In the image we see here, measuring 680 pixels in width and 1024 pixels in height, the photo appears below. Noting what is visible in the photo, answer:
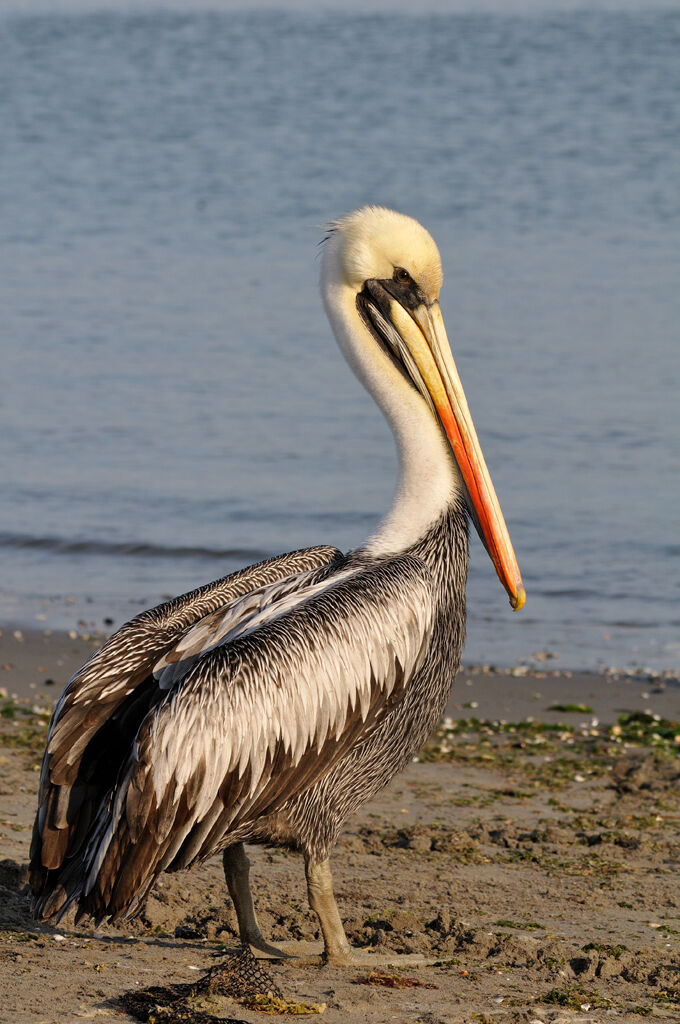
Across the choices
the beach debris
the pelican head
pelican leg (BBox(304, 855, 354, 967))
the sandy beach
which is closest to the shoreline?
the sandy beach

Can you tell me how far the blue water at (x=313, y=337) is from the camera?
34.1 feet

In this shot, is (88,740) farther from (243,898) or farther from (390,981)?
(390,981)

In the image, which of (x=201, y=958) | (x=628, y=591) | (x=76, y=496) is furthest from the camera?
(x=76, y=496)

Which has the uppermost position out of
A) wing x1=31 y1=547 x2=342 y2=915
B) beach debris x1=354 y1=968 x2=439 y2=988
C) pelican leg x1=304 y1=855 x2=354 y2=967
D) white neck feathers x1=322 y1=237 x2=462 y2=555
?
white neck feathers x1=322 y1=237 x2=462 y2=555

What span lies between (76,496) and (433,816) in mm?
6766

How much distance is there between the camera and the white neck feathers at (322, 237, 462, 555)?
4441 mm

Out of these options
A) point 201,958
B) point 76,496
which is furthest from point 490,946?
point 76,496

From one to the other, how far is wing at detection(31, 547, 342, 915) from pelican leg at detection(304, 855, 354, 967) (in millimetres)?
683

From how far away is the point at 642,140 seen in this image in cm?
2900

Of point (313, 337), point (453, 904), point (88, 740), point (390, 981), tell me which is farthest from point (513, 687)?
point (313, 337)

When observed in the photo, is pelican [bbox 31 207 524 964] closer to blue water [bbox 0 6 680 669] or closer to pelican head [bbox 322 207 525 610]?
pelican head [bbox 322 207 525 610]

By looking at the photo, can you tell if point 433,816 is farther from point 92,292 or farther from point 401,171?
point 401,171

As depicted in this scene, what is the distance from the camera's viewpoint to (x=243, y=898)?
4223 millimetres

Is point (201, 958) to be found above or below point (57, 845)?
below
